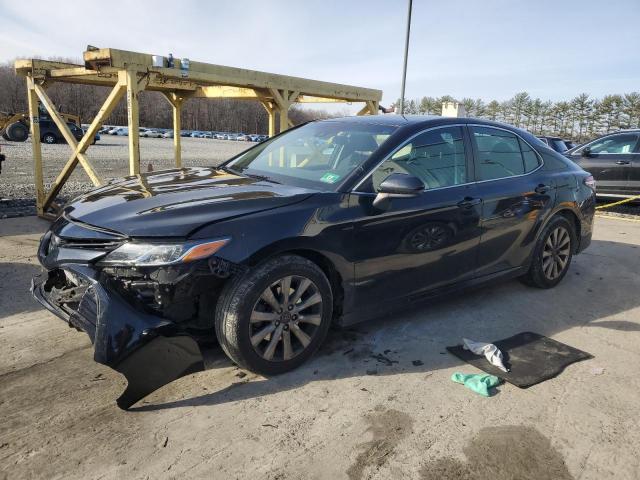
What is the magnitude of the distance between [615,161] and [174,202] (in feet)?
34.5

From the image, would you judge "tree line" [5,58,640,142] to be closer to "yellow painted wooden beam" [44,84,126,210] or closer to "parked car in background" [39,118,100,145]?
"parked car in background" [39,118,100,145]

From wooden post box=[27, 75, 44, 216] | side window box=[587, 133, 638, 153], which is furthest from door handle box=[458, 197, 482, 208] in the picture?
side window box=[587, 133, 638, 153]

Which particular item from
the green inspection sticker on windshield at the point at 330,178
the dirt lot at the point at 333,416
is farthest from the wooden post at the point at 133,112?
the green inspection sticker on windshield at the point at 330,178

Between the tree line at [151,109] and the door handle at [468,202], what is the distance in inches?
1875

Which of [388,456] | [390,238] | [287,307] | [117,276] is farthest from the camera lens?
[390,238]

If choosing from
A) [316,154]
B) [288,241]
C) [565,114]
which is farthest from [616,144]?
[565,114]

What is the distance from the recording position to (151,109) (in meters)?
90.8

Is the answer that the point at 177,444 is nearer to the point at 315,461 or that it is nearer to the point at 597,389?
the point at 315,461

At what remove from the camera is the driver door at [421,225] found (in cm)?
343

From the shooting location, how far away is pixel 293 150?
4277 mm

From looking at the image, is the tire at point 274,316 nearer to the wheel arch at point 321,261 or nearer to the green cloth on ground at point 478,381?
the wheel arch at point 321,261

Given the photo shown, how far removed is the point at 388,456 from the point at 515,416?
2.86 feet

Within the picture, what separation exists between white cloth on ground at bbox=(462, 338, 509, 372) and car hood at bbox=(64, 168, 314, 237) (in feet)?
5.40

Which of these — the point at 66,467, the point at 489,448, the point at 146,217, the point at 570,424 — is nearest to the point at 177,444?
the point at 66,467
